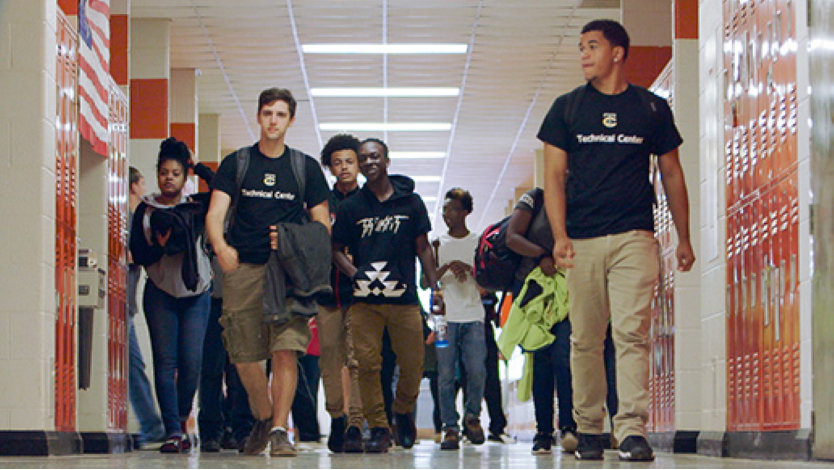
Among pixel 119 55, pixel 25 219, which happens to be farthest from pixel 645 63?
pixel 25 219

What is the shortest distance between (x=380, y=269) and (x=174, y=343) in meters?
Answer: 1.38

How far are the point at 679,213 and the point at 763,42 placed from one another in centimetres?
94

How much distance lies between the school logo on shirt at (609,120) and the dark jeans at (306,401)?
3418mm

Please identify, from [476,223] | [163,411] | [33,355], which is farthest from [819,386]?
[476,223]

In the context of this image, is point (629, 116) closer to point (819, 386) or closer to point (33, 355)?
point (819, 386)

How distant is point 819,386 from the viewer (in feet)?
13.5

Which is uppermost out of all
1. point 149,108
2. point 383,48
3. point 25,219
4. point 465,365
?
point 383,48

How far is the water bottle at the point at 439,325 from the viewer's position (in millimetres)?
8109

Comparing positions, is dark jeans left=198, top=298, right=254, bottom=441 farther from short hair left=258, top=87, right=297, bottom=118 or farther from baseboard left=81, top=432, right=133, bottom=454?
short hair left=258, top=87, right=297, bottom=118

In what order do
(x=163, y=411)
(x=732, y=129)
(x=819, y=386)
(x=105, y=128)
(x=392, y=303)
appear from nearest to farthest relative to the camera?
(x=819, y=386) → (x=732, y=129) → (x=392, y=303) → (x=163, y=411) → (x=105, y=128)

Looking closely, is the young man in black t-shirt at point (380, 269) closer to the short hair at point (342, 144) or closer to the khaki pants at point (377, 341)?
the khaki pants at point (377, 341)

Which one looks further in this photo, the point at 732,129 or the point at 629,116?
the point at 732,129

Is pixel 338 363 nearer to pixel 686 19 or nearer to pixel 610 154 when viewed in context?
pixel 610 154

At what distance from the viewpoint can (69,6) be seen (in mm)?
6742
